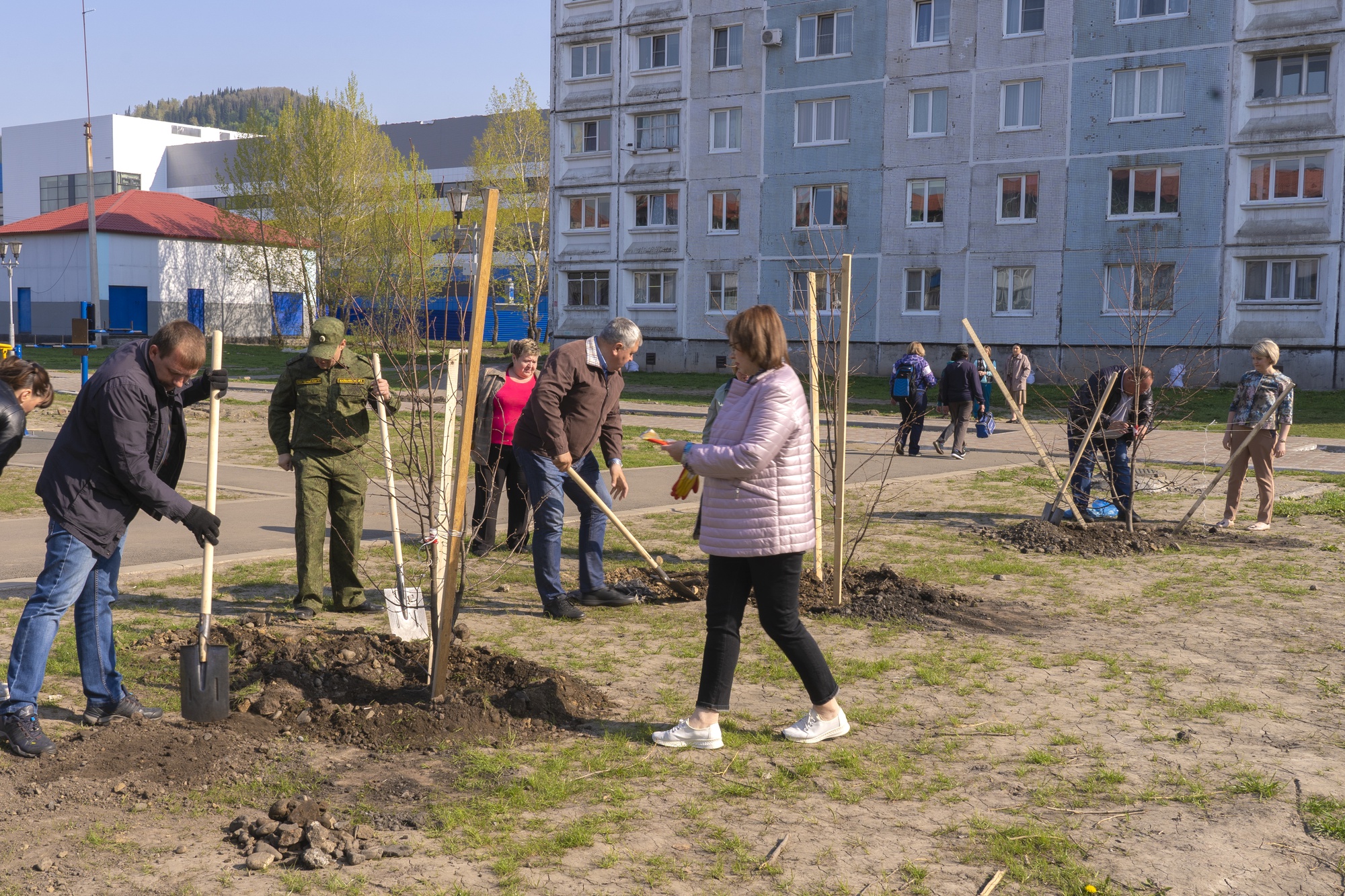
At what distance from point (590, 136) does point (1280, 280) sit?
24.3 m

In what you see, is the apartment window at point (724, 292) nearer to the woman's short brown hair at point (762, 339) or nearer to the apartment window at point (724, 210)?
the apartment window at point (724, 210)

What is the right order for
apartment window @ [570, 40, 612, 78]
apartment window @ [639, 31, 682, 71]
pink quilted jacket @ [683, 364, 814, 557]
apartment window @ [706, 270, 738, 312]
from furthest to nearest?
apartment window @ [570, 40, 612, 78] → apartment window @ [639, 31, 682, 71] → apartment window @ [706, 270, 738, 312] → pink quilted jacket @ [683, 364, 814, 557]

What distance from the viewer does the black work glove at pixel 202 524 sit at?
4793 mm

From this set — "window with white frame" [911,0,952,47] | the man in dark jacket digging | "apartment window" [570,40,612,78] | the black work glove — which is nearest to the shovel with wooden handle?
the black work glove

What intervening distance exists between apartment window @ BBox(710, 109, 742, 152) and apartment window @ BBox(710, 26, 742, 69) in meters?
1.52

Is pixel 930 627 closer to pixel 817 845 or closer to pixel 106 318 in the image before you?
pixel 817 845

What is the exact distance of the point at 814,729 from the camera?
4957 mm

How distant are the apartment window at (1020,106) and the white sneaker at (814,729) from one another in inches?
1302

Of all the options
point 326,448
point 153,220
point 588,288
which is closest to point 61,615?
point 326,448

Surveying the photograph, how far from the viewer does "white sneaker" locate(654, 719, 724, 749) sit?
15.9ft

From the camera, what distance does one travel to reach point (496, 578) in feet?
27.5

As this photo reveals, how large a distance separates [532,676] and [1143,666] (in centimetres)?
323

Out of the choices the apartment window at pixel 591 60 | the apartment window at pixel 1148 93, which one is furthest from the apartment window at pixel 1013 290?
the apartment window at pixel 591 60

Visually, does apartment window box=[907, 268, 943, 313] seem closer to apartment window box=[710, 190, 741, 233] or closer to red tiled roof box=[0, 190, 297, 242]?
apartment window box=[710, 190, 741, 233]
